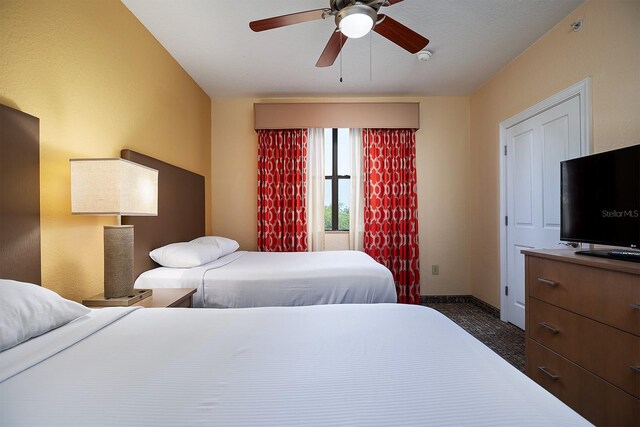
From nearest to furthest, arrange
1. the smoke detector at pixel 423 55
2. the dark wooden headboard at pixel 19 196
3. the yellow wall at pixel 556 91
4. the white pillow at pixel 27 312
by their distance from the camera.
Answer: the white pillow at pixel 27 312 → the dark wooden headboard at pixel 19 196 → the yellow wall at pixel 556 91 → the smoke detector at pixel 423 55

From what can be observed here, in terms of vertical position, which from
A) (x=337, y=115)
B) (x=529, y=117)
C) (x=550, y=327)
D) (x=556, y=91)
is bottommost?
(x=550, y=327)

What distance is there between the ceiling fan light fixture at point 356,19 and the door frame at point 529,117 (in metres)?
1.73

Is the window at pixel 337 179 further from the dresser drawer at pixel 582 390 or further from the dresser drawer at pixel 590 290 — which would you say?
the dresser drawer at pixel 582 390

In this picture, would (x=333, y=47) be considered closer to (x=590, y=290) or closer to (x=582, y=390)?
(x=590, y=290)

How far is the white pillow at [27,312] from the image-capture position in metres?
0.83

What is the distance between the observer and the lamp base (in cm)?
154

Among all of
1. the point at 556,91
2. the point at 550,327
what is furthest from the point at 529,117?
the point at 550,327

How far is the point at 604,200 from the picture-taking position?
5.19 feet

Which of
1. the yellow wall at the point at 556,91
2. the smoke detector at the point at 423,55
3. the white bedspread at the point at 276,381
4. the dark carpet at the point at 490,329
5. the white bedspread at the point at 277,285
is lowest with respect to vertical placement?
the dark carpet at the point at 490,329

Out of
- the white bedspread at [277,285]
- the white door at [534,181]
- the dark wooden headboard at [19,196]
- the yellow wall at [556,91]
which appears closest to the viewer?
the dark wooden headboard at [19,196]

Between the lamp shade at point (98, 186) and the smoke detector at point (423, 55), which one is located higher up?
the smoke detector at point (423, 55)

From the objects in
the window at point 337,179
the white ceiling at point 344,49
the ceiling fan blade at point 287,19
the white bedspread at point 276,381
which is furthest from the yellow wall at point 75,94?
the window at point 337,179

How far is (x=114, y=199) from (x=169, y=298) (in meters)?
0.63

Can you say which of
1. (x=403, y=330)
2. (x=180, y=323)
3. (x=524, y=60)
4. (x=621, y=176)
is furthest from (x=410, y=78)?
(x=180, y=323)
